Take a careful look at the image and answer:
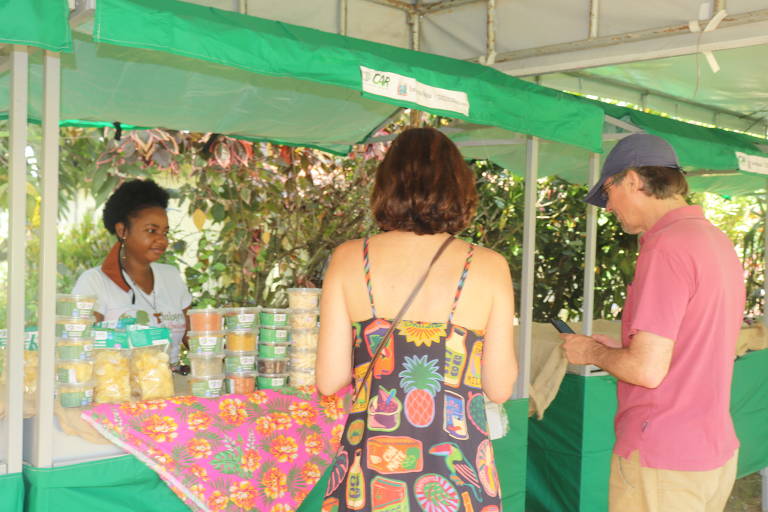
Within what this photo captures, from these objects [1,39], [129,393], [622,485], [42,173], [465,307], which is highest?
[1,39]

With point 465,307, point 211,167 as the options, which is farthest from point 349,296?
point 211,167

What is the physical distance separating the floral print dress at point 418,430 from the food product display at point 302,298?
3.14 ft

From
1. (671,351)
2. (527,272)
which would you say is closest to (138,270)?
(527,272)

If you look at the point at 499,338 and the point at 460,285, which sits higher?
the point at 460,285

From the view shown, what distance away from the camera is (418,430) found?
77.6 inches

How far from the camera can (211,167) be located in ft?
18.5

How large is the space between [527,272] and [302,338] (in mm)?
1293

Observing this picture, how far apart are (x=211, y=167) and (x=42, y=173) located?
11.6 feet

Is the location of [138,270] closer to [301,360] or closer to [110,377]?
[301,360]

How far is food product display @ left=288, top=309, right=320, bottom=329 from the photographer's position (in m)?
2.94

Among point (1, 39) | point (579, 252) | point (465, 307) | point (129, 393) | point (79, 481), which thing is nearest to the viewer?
point (1, 39)

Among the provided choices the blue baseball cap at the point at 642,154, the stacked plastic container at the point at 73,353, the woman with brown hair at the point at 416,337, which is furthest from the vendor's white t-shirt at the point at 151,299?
the blue baseball cap at the point at 642,154

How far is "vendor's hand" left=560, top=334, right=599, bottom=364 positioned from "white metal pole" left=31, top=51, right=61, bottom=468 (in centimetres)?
159

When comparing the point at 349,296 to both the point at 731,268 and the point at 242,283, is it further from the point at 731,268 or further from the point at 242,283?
the point at 242,283
